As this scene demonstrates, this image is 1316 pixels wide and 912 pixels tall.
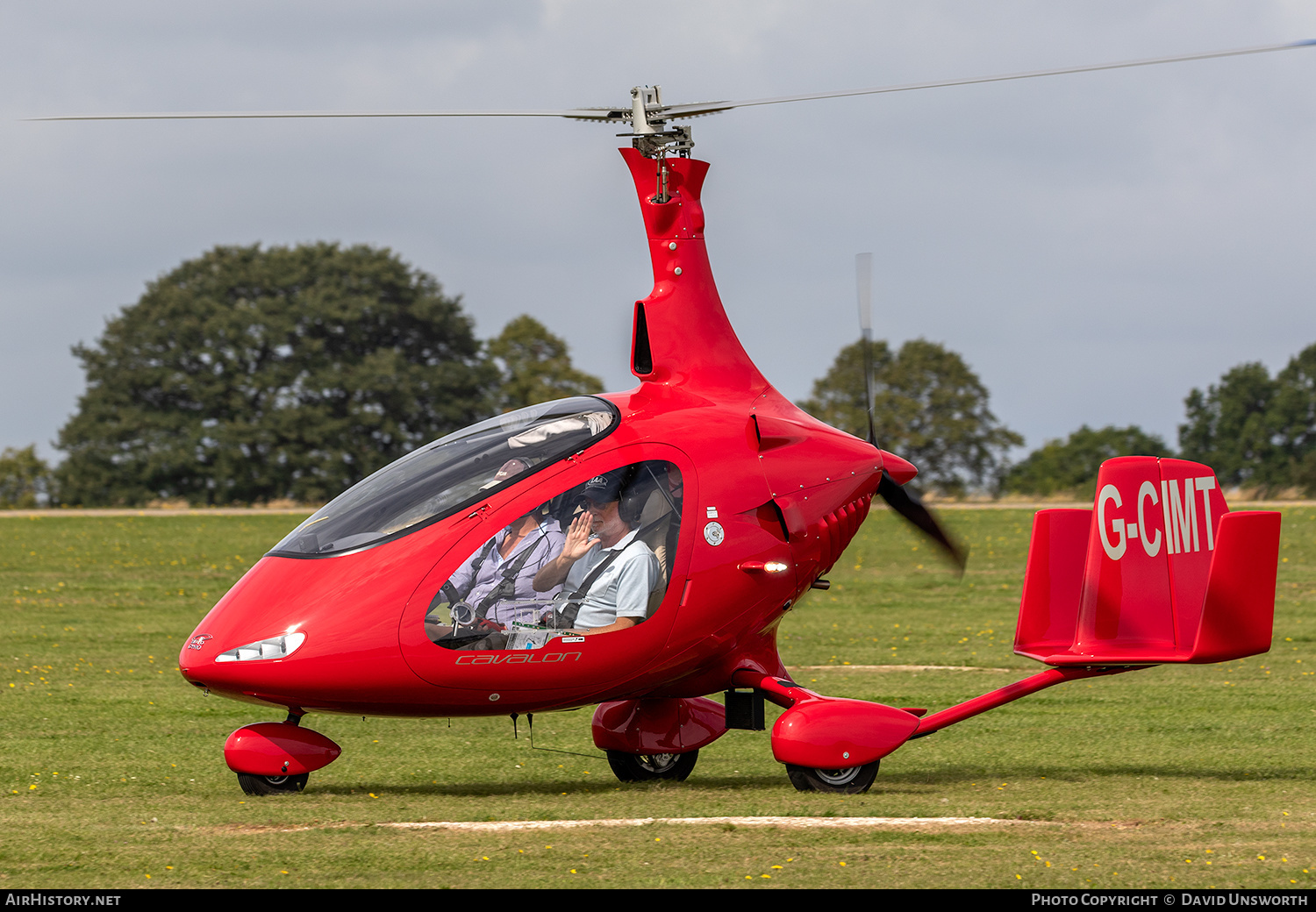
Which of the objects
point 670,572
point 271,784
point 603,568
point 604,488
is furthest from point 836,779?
point 271,784

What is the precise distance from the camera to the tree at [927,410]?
2247 inches

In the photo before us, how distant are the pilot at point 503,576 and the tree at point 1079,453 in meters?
51.5

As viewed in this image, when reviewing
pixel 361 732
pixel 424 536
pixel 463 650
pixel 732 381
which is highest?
pixel 732 381

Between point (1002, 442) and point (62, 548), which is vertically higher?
point (1002, 442)

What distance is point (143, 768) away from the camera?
12.4m

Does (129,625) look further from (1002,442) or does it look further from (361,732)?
(1002,442)

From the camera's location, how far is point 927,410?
5775 cm

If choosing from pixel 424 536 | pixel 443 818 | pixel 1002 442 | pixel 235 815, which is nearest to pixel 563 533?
pixel 424 536

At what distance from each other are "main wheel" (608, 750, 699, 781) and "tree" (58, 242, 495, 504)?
4862 cm

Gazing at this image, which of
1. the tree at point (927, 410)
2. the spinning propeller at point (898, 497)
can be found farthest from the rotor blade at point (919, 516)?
the tree at point (927, 410)

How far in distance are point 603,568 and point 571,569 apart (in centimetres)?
24

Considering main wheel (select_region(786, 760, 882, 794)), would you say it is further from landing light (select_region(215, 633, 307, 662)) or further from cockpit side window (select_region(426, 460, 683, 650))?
landing light (select_region(215, 633, 307, 662))

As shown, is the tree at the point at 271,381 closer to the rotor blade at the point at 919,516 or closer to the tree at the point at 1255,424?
the tree at the point at 1255,424

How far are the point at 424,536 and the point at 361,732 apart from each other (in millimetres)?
5335
